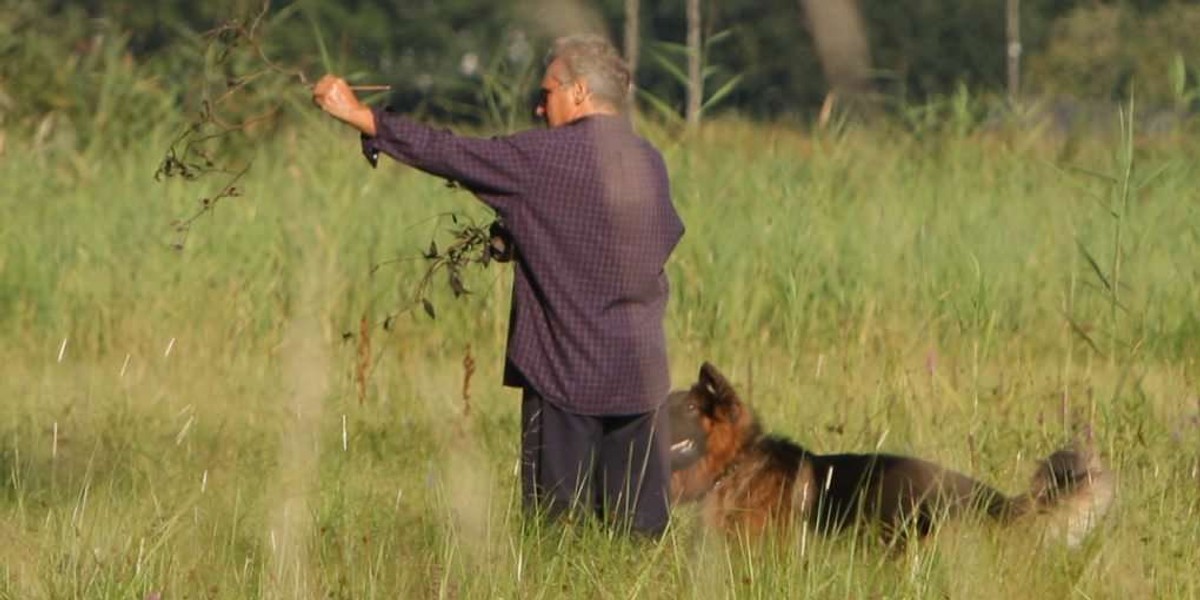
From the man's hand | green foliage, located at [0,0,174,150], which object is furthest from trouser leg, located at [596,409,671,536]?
green foliage, located at [0,0,174,150]

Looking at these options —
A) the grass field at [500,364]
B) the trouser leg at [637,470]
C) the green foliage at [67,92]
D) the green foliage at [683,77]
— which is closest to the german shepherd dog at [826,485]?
the grass field at [500,364]

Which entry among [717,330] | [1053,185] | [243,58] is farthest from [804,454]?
[243,58]

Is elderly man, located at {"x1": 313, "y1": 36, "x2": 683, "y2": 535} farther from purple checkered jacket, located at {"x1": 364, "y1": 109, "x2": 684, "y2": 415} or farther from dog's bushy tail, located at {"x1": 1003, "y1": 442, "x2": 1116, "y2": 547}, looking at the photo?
dog's bushy tail, located at {"x1": 1003, "y1": 442, "x2": 1116, "y2": 547}

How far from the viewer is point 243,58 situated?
12.6m

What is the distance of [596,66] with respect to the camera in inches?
167

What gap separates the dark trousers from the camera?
439 centimetres

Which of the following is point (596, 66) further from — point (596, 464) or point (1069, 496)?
point (1069, 496)

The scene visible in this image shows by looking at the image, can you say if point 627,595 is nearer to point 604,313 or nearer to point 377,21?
point 604,313

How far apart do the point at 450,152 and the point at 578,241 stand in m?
0.35

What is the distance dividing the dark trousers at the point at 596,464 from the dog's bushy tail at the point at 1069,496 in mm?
825

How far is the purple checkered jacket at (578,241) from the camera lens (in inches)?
164

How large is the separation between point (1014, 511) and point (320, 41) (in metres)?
2.96

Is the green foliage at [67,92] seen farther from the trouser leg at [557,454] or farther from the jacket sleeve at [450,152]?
the jacket sleeve at [450,152]

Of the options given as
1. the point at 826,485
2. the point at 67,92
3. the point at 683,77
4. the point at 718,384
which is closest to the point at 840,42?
the point at 826,485
